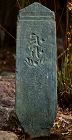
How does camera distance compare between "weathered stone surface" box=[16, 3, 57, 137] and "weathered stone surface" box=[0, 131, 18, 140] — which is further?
"weathered stone surface" box=[16, 3, 57, 137]

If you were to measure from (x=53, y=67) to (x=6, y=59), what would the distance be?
5961 millimetres

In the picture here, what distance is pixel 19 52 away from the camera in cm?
516

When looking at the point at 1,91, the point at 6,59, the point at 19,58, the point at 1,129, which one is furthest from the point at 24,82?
the point at 6,59

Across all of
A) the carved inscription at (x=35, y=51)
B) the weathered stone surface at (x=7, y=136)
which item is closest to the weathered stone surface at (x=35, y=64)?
the carved inscription at (x=35, y=51)

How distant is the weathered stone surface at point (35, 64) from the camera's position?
516 cm

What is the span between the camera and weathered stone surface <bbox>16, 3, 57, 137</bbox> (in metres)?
5.16

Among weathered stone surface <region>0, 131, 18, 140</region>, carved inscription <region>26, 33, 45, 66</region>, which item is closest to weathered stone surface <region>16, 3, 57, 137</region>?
carved inscription <region>26, 33, 45, 66</region>

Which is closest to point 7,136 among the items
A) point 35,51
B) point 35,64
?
point 35,64

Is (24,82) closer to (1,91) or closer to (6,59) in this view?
(1,91)

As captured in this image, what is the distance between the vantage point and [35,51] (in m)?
5.20

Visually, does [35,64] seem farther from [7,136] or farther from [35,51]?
[7,136]

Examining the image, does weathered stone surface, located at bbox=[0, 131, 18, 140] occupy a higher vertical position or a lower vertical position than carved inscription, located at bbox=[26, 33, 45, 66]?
lower

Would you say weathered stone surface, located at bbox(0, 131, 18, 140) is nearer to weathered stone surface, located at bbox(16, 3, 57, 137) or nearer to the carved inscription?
weathered stone surface, located at bbox(16, 3, 57, 137)

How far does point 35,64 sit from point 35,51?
0.50 feet
